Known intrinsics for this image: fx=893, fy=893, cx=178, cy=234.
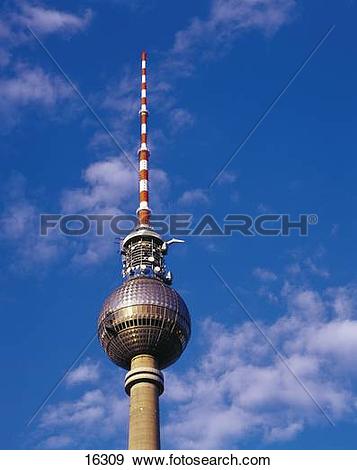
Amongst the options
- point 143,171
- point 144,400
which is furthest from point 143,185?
point 144,400

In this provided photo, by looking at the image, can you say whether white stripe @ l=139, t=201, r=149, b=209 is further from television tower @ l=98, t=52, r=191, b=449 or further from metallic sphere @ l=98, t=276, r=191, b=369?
metallic sphere @ l=98, t=276, r=191, b=369

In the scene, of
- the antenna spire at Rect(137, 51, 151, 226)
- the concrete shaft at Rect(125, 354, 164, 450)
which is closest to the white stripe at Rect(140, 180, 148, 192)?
the antenna spire at Rect(137, 51, 151, 226)

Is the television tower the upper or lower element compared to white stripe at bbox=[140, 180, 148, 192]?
lower

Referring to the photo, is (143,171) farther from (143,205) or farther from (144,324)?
(144,324)

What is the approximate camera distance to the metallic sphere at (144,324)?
293 ft

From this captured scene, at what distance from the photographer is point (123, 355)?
298 feet

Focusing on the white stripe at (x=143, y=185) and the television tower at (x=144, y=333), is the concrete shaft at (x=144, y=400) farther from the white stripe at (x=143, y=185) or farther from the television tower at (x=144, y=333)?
the white stripe at (x=143, y=185)

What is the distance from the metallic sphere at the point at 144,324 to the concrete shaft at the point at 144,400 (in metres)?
1.41

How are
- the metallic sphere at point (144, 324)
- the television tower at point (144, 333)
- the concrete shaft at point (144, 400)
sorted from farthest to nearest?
the metallic sphere at point (144, 324) → the television tower at point (144, 333) → the concrete shaft at point (144, 400)

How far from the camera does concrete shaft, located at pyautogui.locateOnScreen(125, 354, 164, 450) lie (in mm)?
82500

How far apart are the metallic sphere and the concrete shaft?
1.41m

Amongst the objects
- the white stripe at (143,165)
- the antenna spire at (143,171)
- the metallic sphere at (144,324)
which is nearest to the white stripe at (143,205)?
the antenna spire at (143,171)
